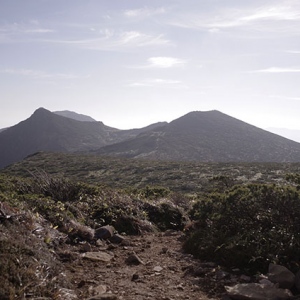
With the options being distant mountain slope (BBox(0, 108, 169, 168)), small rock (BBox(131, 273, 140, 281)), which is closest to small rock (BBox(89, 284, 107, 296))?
small rock (BBox(131, 273, 140, 281))

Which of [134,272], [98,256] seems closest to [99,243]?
[98,256]

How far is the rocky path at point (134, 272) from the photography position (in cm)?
502

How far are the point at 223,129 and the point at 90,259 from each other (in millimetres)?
105065

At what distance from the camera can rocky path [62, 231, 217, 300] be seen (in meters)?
5.02

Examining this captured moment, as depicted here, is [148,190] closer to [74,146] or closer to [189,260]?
[189,260]

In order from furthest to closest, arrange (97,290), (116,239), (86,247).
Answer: (116,239), (86,247), (97,290)

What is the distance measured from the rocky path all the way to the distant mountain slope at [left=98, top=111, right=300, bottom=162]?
6304 centimetres

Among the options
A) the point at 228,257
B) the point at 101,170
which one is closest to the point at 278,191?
the point at 228,257

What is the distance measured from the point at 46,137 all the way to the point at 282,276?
415 ft

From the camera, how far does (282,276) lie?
512 centimetres

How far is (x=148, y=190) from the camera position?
44.7 feet

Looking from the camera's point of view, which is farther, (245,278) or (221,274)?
(221,274)

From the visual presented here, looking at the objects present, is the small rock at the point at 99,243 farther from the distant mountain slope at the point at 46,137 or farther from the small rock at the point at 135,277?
the distant mountain slope at the point at 46,137

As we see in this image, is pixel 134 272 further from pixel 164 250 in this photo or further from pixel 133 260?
pixel 164 250
